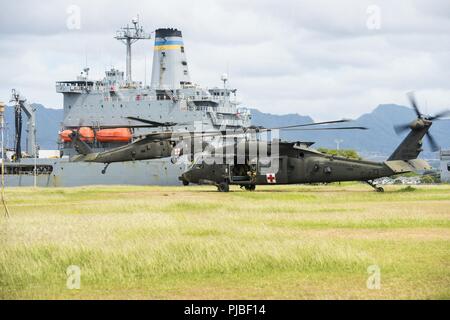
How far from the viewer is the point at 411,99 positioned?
41.8 meters

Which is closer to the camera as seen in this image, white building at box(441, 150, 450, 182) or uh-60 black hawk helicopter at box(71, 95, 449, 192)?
uh-60 black hawk helicopter at box(71, 95, 449, 192)

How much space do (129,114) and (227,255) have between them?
5663 cm

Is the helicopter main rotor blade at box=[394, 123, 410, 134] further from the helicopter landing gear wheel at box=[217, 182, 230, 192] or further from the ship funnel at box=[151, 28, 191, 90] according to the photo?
the ship funnel at box=[151, 28, 191, 90]

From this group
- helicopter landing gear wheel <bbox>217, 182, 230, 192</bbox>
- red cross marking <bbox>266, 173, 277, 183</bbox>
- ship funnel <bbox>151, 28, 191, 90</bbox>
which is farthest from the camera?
ship funnel <bbox>151, 28, 191, 90</bbox>

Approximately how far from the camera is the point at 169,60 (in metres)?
77.2

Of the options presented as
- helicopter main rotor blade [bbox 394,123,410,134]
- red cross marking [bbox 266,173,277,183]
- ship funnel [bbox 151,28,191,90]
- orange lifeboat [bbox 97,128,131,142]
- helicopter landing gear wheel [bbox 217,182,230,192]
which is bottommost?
helicopter landing gear wheel [bbox 217,182,230,192]

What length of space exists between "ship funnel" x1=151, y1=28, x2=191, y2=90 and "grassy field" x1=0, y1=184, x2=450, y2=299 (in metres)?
48.5

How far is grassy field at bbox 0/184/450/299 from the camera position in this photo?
14531mm

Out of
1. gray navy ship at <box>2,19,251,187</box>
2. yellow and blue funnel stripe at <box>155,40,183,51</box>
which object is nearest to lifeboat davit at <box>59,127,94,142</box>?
gray navy ship at <box>2,19,251,187</box>

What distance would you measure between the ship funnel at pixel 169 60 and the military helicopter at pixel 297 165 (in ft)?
→ 103

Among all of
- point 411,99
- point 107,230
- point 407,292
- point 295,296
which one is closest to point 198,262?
point 295,296

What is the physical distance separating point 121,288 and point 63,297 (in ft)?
3.89

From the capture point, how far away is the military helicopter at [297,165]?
4228 cm

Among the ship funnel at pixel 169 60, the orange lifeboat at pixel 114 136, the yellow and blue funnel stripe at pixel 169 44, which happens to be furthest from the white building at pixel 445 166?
the orange lifeboat at pixel 114 136
